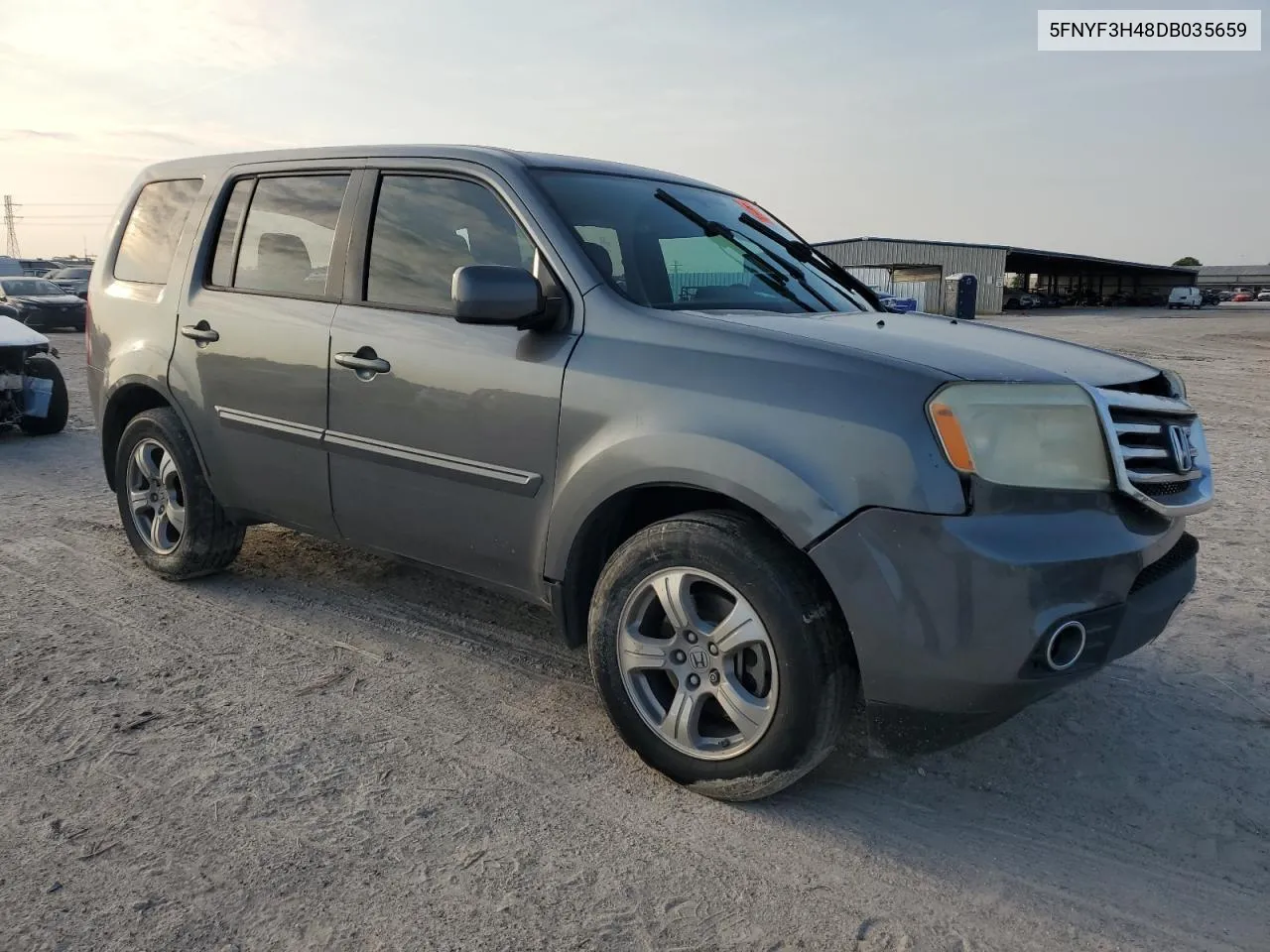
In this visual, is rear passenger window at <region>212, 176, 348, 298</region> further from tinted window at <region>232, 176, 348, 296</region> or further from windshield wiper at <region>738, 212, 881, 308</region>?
windshield wiper at <region>738, 212, 881, 308</region>

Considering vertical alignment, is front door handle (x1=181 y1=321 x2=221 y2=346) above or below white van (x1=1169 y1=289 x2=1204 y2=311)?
above

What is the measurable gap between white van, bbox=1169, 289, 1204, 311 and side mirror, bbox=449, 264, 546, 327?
73527 mm

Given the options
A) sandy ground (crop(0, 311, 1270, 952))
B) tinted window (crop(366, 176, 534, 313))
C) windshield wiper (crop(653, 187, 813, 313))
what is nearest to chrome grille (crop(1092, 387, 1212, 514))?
sandy ground (crop(0, 311, 1270, 952))

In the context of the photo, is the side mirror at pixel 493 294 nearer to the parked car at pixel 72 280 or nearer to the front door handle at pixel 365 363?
the front door handle at pixel 365 363

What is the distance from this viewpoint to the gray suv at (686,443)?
256 centimetres

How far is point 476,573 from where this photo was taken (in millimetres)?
3551

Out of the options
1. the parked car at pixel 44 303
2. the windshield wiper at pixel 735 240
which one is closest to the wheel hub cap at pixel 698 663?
the windshield wiper at pixel 735 240

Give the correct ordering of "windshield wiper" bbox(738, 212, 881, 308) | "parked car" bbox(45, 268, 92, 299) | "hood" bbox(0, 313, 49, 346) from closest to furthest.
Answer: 1. "windshield wiper" bbox(738, 212, 881, 308)
2. "hood" bbox(0, 313, 49, 346)
3. "parked car" bbox(45, 268, 92, 299)

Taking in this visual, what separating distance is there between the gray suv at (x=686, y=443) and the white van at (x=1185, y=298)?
72.8m

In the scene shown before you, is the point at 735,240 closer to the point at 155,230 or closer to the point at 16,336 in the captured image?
the point at 155,230

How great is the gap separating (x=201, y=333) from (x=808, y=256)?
2572mm

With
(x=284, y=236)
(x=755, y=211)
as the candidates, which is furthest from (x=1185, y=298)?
(x=284, y=236)

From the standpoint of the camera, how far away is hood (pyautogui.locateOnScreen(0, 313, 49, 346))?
909cm

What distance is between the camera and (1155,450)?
2850mm
